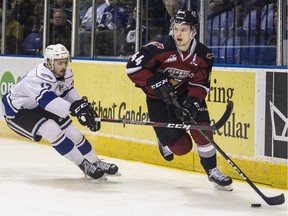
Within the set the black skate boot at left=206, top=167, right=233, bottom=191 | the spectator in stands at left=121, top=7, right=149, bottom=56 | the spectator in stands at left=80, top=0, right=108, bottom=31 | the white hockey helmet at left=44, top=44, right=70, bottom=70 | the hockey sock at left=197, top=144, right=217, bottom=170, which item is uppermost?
the spectator in stands at left=80, top=0, right=108, bottom=31

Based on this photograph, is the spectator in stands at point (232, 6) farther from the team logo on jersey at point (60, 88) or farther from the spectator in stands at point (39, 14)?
the spectator in stands at point (39, 14)

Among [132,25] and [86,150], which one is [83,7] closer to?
[132,25]

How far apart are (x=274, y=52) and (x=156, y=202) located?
57.7 inches

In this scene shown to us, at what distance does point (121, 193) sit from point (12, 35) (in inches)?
153

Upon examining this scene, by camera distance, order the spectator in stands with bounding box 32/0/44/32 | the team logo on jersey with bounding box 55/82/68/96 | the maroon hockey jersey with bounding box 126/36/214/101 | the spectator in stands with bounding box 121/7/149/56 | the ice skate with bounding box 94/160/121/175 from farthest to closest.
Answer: the spectator in stands with bounding box 32/0/44/32
the spectator in stands with bounding box 121/7/149/56
the ice skate with bounding box 94/160/121/175
the team logo on jersey with bounding box 55/82/68/96
the maroon hockey jersey with bounding box 126/36/214/101

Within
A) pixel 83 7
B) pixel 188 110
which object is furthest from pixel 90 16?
pixel 188 110

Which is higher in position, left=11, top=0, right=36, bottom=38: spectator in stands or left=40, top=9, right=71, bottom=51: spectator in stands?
left=11, top=0, right=36, bottom=38: spectator in stands

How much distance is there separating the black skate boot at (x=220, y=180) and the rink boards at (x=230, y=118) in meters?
0.39

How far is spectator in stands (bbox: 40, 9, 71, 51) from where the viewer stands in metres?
7.41

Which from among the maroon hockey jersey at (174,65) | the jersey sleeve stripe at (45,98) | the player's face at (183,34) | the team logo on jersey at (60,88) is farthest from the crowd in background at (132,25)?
the jersey sleeve stripe at (45,98)

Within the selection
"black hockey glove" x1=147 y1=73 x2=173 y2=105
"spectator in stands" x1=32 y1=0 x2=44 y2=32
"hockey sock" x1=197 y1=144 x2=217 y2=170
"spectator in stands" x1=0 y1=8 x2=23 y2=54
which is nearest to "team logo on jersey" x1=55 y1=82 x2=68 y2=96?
"black hockey glove" x1=147 y1=73 x2=173 y2=105

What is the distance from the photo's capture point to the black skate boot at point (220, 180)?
187 inches

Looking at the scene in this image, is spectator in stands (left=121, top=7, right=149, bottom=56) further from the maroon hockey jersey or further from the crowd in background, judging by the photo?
the maroon hockey jersey

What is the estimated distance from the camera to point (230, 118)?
5.38 metres
